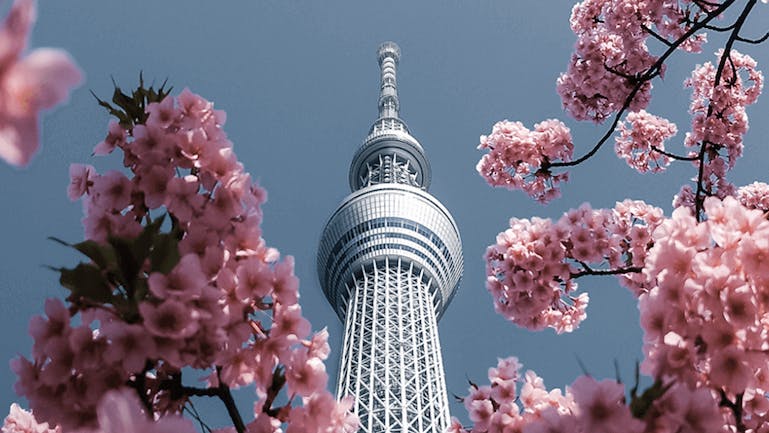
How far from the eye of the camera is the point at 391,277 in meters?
54.6

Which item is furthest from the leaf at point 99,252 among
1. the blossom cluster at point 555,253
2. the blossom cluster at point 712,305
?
the blossom cluster at point 555,253

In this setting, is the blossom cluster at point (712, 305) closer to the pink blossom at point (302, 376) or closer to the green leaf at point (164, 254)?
the pink blossom at point (302, 376)

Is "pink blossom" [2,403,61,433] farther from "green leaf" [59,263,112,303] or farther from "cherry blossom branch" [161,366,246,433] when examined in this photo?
"green leaf" [59,263,112,303]

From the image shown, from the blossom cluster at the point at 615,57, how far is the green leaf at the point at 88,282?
16.9ft

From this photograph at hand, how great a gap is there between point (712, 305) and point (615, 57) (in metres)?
4.69

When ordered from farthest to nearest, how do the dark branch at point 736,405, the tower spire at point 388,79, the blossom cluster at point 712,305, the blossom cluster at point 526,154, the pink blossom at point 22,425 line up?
1. the tower spire at point 388,79
2. the blossom cluster at point 526,154
3. the pink blossom at point 22,425
4. the dark branch at point 736,405
5. the blossom cluster at point 712,305

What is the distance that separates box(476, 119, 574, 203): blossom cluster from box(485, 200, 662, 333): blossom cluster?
0.86 metres

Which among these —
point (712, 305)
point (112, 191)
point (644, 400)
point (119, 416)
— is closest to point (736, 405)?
point (712, 305)

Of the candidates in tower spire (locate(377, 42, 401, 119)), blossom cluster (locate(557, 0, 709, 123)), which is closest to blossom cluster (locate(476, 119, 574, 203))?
blossom cluster (locate(557, 0, 709, 123))

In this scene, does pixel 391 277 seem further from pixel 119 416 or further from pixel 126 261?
pixel 119 416

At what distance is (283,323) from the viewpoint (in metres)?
1.98

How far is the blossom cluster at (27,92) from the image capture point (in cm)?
60

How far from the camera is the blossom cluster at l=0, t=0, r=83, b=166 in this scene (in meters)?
0.60

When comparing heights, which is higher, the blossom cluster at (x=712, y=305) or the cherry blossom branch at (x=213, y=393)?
the blossom cluster at (x=712, y=305)
